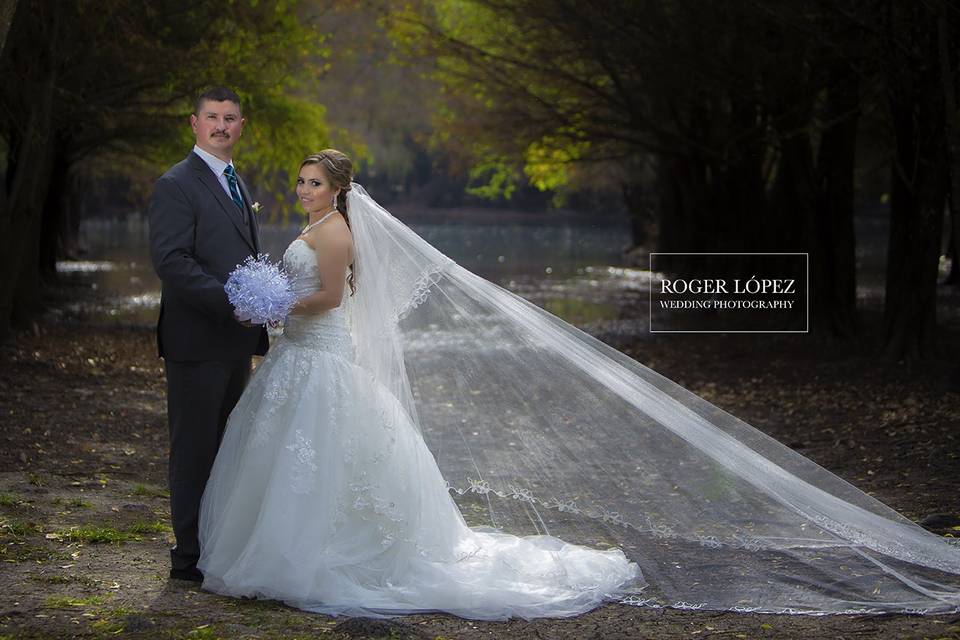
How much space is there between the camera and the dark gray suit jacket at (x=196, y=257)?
5.29 m

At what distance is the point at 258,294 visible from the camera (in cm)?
518

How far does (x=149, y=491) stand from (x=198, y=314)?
2636mm

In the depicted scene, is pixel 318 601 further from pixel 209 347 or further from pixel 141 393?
pixel 141 393

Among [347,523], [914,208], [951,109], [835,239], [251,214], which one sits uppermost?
[951,109]

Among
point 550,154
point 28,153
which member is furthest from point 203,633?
point 550,154

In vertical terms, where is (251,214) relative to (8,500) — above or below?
above

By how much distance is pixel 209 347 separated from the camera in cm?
542

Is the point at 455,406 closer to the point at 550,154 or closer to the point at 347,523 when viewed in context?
the point at 347,523

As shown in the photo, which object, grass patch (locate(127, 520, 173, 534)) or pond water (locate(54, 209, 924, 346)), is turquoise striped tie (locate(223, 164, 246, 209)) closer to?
grass patch (locate(127, 520, 173, 534))

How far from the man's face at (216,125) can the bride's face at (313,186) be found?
1.26ft

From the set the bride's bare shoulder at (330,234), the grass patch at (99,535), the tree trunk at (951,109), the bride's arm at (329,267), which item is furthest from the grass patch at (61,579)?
the tree trunk at (951,109)

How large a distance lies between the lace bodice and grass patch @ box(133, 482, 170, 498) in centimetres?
244

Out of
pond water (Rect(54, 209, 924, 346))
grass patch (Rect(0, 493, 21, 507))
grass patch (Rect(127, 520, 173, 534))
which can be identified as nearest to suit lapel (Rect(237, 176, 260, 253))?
grass patch (Rect(127, 520, 173, 534))

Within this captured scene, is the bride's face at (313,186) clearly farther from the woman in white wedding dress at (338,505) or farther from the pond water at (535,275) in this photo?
the pond water at (535,275)
